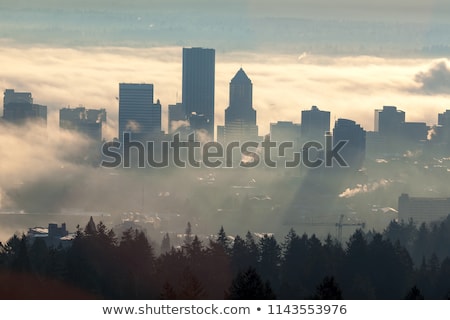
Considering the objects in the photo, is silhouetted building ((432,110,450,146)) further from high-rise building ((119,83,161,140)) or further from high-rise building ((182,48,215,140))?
high-rise building ((119,83,161,140))

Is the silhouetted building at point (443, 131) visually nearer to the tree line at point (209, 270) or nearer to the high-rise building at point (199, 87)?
the high-rise building at point (199, 87)

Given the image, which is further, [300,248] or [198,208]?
[198,208]

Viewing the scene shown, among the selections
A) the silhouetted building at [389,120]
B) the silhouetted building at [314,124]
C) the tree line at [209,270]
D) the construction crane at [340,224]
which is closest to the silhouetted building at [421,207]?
the construction crane at [340,224]

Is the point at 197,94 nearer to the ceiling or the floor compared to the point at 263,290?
nearer to the ceiling

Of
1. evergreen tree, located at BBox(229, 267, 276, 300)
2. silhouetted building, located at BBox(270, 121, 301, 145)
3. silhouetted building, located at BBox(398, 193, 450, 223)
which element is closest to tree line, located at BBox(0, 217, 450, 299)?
evergreen tree, located at BBox(229, 267, 276, 300)
